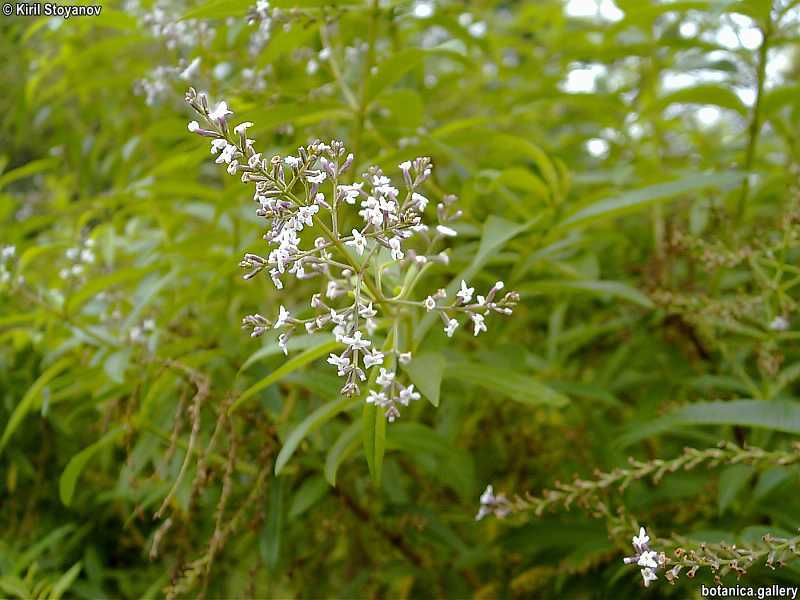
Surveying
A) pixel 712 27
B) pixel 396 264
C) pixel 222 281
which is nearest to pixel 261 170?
pixel 396 264

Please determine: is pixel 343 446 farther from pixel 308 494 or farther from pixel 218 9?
pixel 218 9

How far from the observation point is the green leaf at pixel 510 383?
0.90 meters

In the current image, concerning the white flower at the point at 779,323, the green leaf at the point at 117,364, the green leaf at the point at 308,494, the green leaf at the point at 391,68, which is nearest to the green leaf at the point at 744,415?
the white flower at the point at 779,323

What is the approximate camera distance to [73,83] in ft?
5.67

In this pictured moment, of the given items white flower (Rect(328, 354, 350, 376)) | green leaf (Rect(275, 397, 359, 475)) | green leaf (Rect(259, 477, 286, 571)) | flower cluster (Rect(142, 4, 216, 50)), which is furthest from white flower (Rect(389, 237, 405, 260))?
flower cluster (Rect(142, 4, 216, 50))

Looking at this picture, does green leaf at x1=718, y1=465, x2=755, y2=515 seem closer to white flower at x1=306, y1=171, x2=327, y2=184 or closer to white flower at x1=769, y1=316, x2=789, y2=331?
white flower at x1=769, y1=316, x2=789, y2=331

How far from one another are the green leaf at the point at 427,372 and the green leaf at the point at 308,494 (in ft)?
1.13

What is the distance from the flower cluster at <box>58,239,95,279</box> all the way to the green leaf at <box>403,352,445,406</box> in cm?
66

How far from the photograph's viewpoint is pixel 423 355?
0.87m

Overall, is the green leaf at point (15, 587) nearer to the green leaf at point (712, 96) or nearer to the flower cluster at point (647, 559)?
the flower cluster at point (647, 559)

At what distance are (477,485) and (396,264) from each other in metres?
0.64

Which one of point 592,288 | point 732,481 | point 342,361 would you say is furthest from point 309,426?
point 732,481

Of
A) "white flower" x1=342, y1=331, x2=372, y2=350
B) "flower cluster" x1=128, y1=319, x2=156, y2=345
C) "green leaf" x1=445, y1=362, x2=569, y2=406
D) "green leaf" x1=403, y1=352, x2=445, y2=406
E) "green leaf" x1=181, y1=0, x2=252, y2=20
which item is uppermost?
"green leaf" x1=181, y1=0, x2=252, y2=20

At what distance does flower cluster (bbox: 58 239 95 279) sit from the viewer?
4.13 ft
